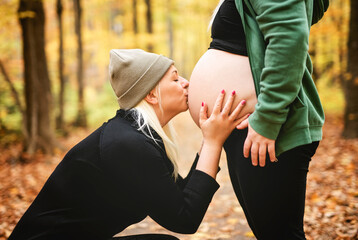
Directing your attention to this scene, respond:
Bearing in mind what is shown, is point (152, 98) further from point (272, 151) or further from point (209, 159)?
point (272, 151)

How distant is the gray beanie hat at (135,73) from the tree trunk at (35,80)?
6.11m

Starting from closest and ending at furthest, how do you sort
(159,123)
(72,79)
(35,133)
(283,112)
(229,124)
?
(283,112) → (229,124) → (159,123) → (35,133) → (72,79)

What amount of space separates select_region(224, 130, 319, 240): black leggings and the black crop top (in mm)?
457

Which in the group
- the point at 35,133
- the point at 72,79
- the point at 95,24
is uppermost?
the point at 95,24

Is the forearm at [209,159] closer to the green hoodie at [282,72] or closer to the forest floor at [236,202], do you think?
the green hoodie at [282,72]

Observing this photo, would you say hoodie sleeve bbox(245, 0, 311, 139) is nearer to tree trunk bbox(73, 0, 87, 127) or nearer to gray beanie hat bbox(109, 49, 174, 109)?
gray beanie hat bbox(109, 49, 174, 109)

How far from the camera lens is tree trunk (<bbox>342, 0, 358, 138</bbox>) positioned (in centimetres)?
649

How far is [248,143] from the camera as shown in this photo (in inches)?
57.3

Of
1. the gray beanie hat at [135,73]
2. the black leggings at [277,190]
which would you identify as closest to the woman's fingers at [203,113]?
the black leggings at [277,190]

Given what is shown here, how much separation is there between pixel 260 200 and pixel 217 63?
2.49 ft

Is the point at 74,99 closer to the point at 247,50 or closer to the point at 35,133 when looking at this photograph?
the point at 35,133

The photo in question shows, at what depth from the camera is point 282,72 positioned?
4.36 ft

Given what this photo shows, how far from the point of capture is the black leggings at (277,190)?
150cm

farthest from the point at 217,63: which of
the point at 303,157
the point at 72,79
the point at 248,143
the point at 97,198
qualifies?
the point at 72,79
